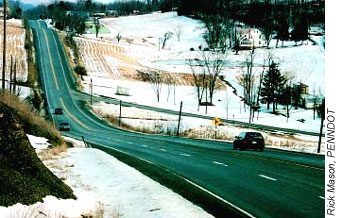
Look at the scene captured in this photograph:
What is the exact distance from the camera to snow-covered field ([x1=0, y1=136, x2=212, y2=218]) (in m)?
8.79

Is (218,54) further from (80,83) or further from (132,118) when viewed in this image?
(132,118)

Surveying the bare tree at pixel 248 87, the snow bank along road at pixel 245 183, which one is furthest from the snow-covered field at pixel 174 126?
the snow bank along road at pixel 245 183

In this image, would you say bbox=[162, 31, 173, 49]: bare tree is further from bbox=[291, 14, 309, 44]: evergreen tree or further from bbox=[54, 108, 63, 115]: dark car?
bbox=[54, 108, 63, 115]: dark car

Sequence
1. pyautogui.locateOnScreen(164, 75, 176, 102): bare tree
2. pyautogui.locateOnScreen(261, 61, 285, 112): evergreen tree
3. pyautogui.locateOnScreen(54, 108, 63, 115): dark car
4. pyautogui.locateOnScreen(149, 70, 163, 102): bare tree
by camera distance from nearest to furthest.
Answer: pyautogui.locateOnScreen(54, 108, 63, 115): dark car
pyautogui.locateOnScreen(261, 61, 285, 112): evergreen tree
pyautogui.locateOnScreen(149, 70, 163, 102): bare tree
pyautogui.locateOnScreen(164, 75, 176, 102): bare tree

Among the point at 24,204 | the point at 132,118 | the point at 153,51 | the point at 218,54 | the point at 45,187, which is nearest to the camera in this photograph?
the point at 24,204

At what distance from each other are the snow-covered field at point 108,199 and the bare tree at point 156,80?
83154 millimetres

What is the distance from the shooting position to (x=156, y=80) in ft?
363

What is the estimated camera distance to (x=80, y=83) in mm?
100812

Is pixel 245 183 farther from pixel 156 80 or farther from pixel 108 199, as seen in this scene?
pixel 156 80

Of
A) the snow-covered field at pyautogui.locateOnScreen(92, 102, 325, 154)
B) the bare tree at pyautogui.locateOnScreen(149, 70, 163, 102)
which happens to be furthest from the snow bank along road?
the bare tree at pyautogui.locateOnScreen(149, 70, 163, 102)

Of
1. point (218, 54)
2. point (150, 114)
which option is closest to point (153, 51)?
point (218, 54)

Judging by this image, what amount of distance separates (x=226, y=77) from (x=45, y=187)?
4187 inches

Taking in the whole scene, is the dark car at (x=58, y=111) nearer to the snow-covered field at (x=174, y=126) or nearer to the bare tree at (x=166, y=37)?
the snow-covered field at (x=174, y=126)

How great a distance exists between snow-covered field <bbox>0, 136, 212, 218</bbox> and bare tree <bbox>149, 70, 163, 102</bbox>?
83.2 metres
